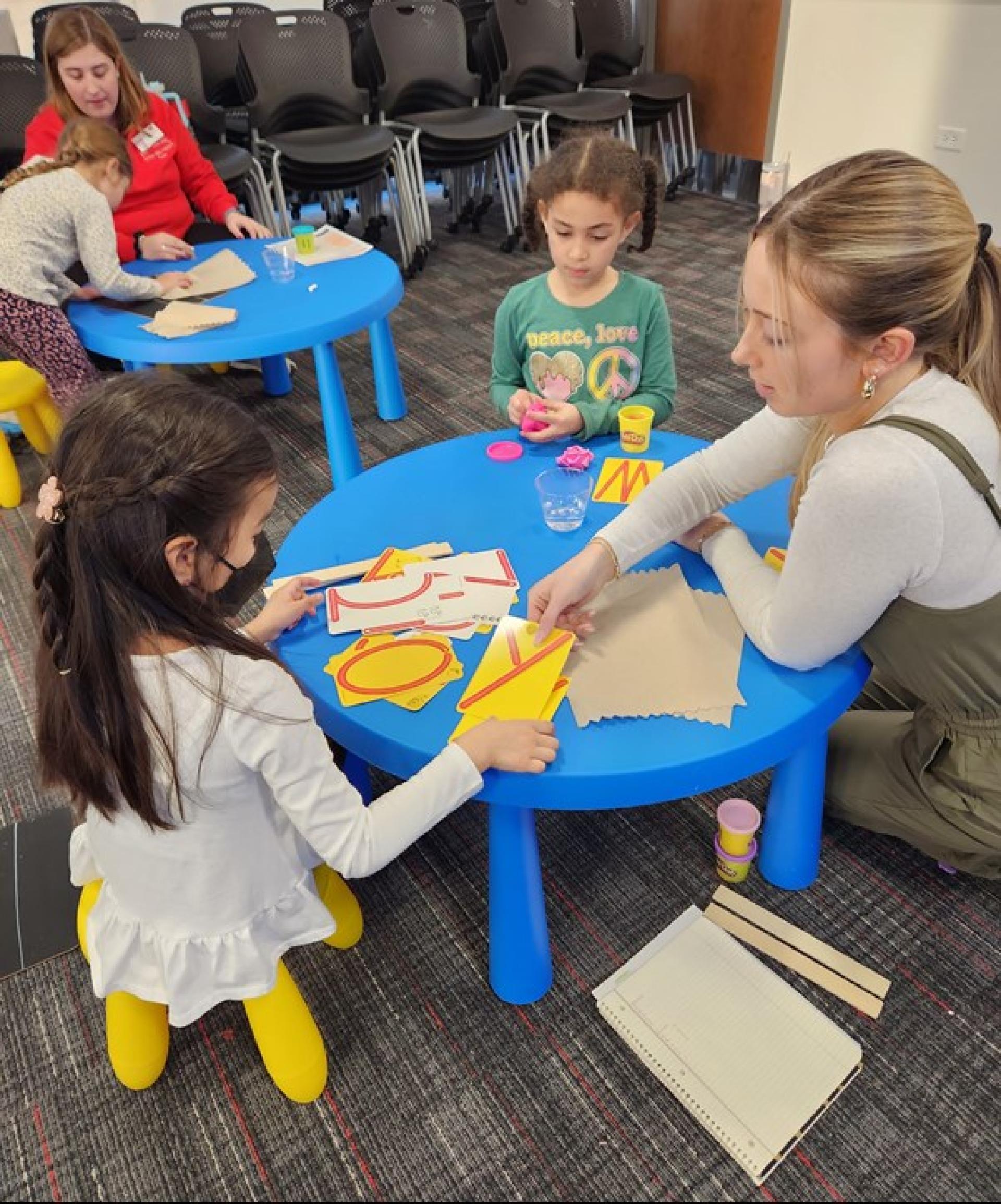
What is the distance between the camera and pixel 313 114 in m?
4.59

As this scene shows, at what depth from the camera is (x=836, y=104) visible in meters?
4.63

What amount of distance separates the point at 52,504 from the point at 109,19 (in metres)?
4.49

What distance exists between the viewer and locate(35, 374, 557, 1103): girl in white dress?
99 centimetres

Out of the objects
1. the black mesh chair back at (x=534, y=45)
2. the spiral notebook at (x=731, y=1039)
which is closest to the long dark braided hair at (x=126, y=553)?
the spiral notebook at (x=731, y=1039)

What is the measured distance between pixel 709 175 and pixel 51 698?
559cm

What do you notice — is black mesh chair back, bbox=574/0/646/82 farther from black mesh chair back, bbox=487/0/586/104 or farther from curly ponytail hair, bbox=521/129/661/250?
curly ponytail hair, bbox=521/129/661/250

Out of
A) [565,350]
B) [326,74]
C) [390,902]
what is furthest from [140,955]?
[326,74]

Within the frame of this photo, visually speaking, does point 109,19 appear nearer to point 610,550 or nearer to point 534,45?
point 534,45

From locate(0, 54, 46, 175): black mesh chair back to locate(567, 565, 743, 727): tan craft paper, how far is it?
3.92 meters

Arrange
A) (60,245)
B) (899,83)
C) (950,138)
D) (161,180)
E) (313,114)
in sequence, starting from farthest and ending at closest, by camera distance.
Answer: (313,114) → (899,83) → (950,138) → (161,180) → (60,245)

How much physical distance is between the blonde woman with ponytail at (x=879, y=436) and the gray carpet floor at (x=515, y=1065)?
46cm

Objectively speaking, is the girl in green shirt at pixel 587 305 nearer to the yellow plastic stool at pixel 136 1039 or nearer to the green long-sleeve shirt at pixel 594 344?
the green long-sleeve shirt at pixel 594 344

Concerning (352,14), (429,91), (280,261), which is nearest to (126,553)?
(280,261)

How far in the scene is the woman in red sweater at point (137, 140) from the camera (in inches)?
109
